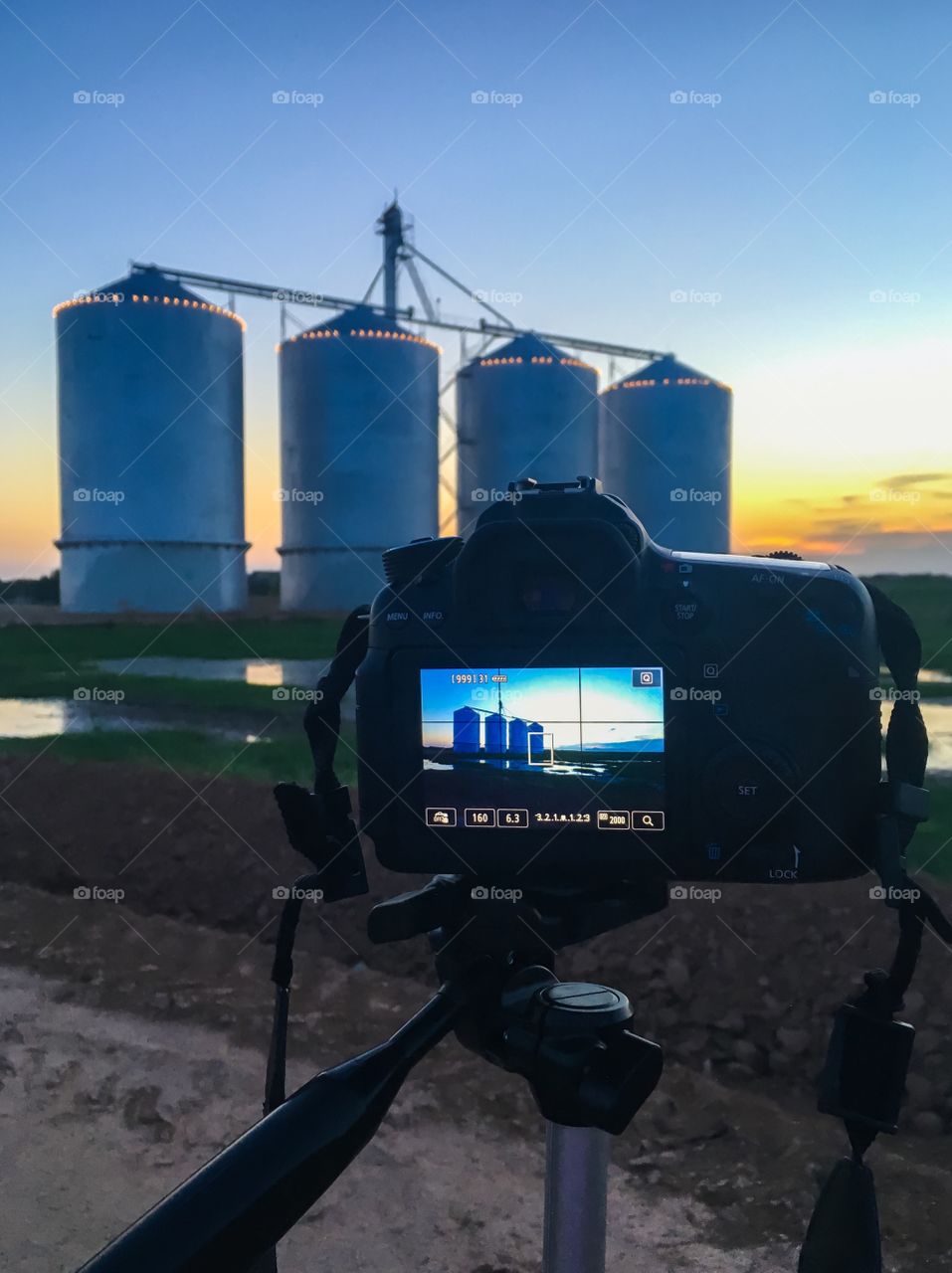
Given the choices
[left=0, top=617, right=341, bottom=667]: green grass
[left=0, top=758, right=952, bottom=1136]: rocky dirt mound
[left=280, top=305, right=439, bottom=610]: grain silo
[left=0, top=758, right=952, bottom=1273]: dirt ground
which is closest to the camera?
[left=0, top=758, right=952, bottom=1273]: dirt ground

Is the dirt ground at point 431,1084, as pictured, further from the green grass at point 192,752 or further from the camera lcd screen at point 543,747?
the green grass at point 192,752

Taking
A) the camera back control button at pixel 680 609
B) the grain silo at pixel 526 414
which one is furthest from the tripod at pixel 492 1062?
the grain silo at pixel 526 414

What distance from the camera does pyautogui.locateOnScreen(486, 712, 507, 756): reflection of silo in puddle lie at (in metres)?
1.22

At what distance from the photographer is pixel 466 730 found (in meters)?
1.23

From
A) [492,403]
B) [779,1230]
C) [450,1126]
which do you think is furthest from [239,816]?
[492,403]

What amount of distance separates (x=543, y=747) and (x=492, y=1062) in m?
0.40

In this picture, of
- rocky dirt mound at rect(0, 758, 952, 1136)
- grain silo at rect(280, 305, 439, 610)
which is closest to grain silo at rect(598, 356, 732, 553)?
grain silo at rect(280, 305, 439, 610)

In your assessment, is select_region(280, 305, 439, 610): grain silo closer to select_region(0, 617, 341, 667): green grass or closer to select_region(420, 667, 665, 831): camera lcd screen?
select_region(0, 617, 341, 667): green grass

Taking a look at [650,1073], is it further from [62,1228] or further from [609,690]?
[62,1228]

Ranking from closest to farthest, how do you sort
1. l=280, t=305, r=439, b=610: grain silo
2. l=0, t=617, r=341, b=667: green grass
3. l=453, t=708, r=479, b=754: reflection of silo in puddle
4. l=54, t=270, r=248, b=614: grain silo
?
1. l=453, t=708, r=479, b=754: reflection of silo in puddle
2. l=0, t=617, r=341, b=667: green grass
3. l=54, t=270, r=248, b=614: grain silo
4. l=280, t=305, r=439, b=610: grain silo

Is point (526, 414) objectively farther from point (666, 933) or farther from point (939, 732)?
point (666, 933)

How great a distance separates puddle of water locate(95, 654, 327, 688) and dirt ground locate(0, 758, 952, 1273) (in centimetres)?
920

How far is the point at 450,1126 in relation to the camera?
2.91 m

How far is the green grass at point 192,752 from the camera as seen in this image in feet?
24.7
